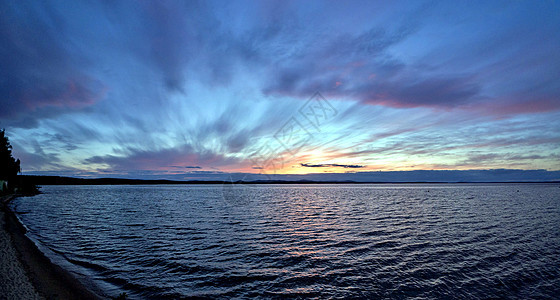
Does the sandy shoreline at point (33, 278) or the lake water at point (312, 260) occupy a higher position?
the sandy shoreline at point (33, 278)

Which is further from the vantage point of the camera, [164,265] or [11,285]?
[164,265]

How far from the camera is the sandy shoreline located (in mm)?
12508

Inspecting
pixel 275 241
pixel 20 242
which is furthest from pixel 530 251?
pixel 20 242

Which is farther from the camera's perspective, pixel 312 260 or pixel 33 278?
pixel 312 260

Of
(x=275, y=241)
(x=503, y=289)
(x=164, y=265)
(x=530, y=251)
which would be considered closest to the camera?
(x=503, y=289)

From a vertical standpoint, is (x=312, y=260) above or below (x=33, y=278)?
below

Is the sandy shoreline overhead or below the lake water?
overhead

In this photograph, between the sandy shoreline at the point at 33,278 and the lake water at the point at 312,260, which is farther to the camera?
the lake water at the point at 312,260

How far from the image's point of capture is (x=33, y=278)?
14500 mm

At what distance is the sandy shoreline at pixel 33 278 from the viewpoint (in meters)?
12.5

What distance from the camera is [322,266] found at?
61.8 feet

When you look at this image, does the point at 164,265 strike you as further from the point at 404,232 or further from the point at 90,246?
the point at 404,232

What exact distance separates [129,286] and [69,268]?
20.5ft

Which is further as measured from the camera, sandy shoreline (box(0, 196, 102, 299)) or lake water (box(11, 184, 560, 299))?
lake water (box(11, 184, 560, 299))
